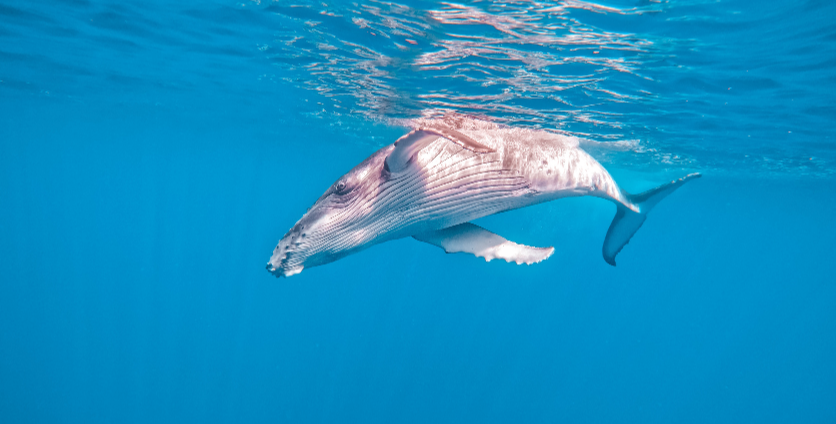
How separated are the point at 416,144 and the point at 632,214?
2.69 metres

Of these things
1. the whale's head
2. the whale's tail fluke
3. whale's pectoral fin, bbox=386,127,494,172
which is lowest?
the whale's tail fluke

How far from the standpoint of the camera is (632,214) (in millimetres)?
4094

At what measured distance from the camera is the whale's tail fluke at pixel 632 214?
13.3 ft

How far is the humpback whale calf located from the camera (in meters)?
2.46

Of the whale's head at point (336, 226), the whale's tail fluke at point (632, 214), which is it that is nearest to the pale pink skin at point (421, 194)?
the whale's head at point (336, 226)

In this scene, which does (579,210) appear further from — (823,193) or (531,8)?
(531,8)

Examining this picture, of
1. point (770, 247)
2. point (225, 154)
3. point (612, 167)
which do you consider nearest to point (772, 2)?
point (612, 167)

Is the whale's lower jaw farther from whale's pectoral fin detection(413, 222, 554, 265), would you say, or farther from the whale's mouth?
whale's pectoral fin detection(413, 222, 554, 265)

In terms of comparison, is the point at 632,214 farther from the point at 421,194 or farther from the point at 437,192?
the point at 421,194

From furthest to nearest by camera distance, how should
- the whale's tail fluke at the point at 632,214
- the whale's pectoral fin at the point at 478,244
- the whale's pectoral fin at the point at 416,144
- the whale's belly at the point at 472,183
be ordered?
the whale's tail fluke at the point at 632,214, the whale's pectoral fin at the point at 478,244, the whale's belly at the point at 472,183, the whale's pectoral fin at the point at 416,144

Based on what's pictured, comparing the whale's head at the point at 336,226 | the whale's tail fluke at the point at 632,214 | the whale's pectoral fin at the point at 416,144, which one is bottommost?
the whale's tail fluke at the point at 632,214

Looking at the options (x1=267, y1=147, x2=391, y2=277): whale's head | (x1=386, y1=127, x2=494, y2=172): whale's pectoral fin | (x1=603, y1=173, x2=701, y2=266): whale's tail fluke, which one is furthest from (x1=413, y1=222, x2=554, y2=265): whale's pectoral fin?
(x1=603, y1=173, x2=701, y2=266): whale's tail fluke

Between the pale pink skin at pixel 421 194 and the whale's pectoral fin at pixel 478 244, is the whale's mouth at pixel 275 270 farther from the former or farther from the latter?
the whale's pectoral fin at pixel 478 244

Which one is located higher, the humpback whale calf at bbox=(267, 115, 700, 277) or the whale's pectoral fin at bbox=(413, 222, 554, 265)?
the humpback whale calf at bbox=(267, 115, 700, 277)
